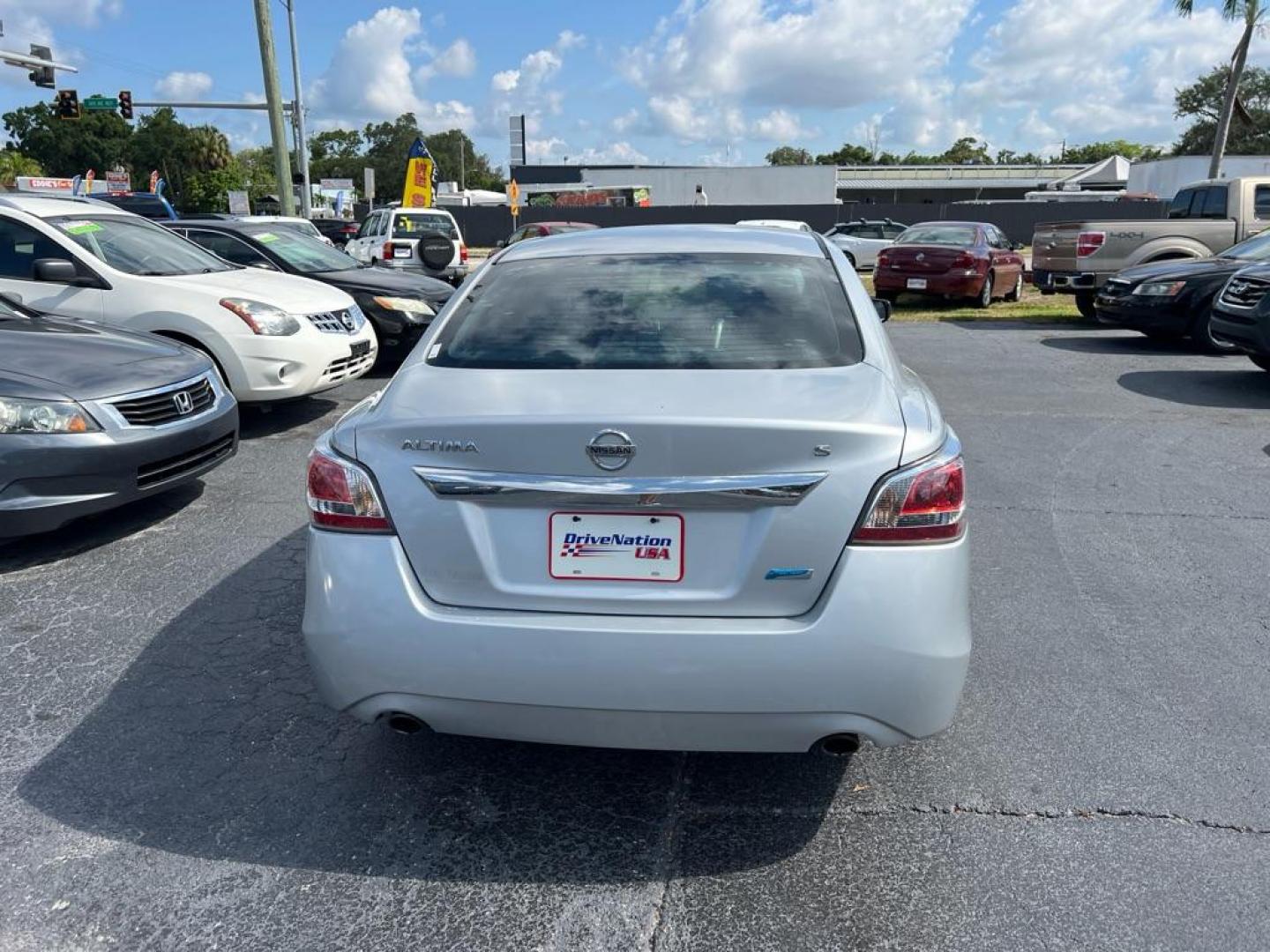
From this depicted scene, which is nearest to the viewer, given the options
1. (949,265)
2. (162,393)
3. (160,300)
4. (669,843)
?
(669,843)

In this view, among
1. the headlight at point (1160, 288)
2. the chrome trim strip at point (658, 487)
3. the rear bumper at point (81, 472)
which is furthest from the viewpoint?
the headlight at point (1160, 288)

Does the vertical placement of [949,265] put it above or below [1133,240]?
below

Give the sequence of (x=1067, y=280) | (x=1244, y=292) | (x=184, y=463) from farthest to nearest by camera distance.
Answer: (x=1067, y=280)
(x=1244, y=292)
(x=184, y=463)

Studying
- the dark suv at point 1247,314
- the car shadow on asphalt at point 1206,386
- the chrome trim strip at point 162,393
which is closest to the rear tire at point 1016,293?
the car shadow on asphalt at point 1206,386

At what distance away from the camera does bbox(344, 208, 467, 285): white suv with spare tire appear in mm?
17453

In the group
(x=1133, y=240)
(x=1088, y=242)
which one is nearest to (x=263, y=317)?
(x=1088, y=242)

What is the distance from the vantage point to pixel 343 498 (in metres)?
2.57

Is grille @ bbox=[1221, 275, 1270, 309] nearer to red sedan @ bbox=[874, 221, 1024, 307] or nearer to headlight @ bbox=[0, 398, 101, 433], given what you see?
red sedan @ bbox=[874, 221, 1024, 307]

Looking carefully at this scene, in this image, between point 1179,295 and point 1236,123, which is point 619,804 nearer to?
point 1179,295

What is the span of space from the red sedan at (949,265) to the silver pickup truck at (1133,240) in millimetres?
1013

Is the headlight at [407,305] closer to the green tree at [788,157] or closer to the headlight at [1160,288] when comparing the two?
the headlight at [1160,288]

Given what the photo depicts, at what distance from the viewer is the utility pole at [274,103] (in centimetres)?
2095

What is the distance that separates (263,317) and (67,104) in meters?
27.8

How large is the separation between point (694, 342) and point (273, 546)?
2.96m
